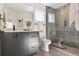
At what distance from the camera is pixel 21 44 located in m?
2.54

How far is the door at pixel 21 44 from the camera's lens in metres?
2.51

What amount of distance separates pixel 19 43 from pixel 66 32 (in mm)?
1055

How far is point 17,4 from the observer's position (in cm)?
249

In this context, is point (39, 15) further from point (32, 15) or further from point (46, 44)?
point (46, 44)

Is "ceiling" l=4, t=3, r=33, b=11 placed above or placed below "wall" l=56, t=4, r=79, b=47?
above

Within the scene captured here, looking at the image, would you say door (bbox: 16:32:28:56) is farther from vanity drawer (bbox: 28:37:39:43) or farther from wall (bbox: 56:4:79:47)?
wall (bbox: 56:4:79:47)

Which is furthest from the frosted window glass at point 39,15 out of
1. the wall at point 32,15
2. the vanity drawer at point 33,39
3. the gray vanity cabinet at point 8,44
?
the gray vanity cabinet at point 8,44

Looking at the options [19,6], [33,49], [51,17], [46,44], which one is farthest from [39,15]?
[33,49]

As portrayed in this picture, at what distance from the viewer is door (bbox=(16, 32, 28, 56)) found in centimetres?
251

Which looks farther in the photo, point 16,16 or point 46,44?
point 46,44

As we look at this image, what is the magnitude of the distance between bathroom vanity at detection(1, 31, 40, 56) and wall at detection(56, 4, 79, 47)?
509 millimetres

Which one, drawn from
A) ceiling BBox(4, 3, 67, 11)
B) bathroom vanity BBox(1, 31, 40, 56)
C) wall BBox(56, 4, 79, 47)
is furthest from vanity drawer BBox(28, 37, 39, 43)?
ceiling BBox(4, 3, 67, 11)

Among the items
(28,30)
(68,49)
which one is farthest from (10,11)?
(68,49)

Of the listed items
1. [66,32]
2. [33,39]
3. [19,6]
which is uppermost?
[19,6]
